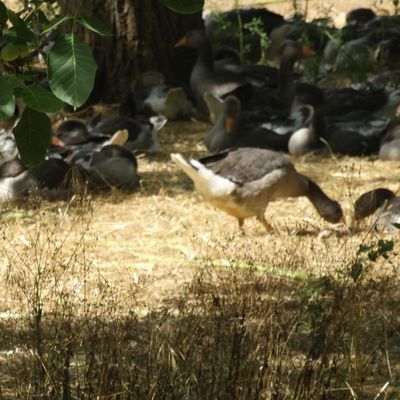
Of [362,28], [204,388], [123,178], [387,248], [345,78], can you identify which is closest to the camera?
[204,388]

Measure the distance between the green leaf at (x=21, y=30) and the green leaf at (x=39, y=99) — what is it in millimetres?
201

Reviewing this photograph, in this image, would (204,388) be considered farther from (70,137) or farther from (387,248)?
(70,137)

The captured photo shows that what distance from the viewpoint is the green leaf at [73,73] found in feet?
10.2

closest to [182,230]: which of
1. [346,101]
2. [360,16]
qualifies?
[346,101]

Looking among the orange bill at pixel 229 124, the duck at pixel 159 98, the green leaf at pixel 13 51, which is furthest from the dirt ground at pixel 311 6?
the green leaf at pixel 13 51

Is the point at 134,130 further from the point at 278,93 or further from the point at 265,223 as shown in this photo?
the point at 265,223

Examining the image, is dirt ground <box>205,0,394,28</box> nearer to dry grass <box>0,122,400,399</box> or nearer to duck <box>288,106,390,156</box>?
duck <box>288,106,390,156</box>

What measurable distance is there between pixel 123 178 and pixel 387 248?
17.7 feet

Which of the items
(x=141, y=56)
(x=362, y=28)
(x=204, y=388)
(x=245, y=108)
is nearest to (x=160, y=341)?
(x=204, y=388)

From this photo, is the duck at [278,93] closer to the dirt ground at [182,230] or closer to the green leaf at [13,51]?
the dirt ground at [182,230]

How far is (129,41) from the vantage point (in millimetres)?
13547

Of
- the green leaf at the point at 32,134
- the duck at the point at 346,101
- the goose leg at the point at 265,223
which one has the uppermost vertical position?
the green leaf at the point at 32,134

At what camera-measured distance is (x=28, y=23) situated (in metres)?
3.53

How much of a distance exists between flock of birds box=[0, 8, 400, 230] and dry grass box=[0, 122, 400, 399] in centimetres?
36
